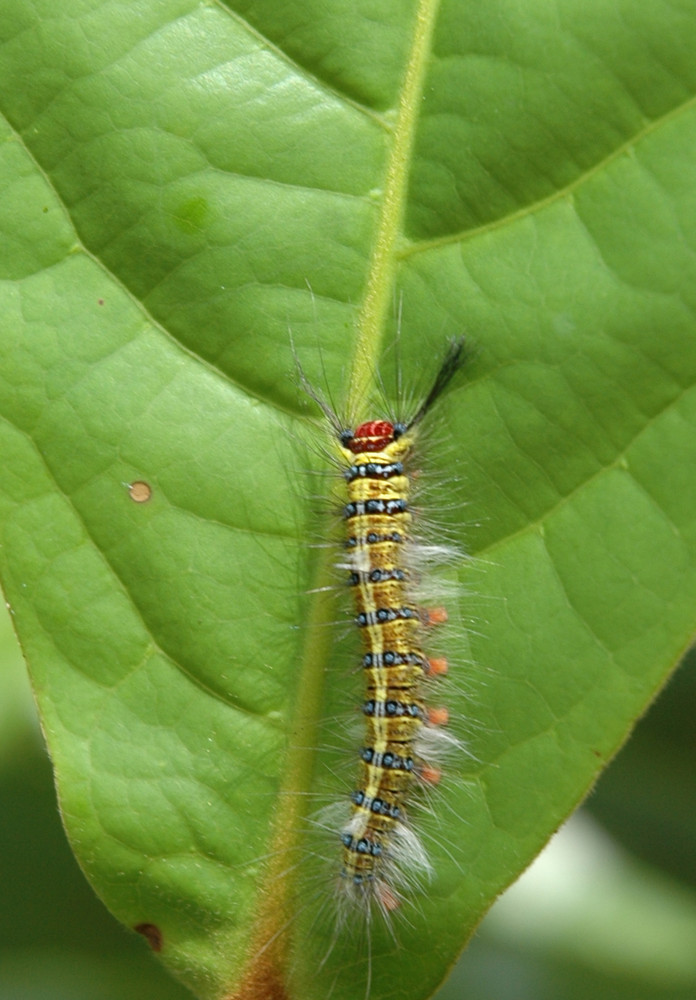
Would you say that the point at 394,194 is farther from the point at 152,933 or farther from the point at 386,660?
the point at 152,933

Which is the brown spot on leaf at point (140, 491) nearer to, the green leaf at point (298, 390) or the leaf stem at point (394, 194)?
the green leaf at point (298, 390)

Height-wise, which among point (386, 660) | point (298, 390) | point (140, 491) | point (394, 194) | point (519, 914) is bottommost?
point (519, 914)

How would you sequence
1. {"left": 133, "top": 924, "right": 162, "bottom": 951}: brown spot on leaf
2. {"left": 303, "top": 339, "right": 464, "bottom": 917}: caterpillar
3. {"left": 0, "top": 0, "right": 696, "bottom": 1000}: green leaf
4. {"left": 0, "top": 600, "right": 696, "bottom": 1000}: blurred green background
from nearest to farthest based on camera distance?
{"left": 0, "top": 0, "right": 696, "bottom": 1000}: green leaf < {"left": 133, "top": 924, "right": 162, "bottom": 951}: brown spot on leaf < {"left": 303, "top": 339, "right": 464, "bottom": 917}: caterpillar < {"left": 0, "top": 600, "right": 696, "bottom": 1000}: blurred green background

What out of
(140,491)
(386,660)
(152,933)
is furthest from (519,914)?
(140,491)

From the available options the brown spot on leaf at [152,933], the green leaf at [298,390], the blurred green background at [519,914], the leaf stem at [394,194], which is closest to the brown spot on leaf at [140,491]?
the green leaf at [298,390]

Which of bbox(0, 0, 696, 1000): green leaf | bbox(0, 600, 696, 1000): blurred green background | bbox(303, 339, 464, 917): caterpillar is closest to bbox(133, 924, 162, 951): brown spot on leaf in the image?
bbox(0, 0, 696, 1000): green leaf

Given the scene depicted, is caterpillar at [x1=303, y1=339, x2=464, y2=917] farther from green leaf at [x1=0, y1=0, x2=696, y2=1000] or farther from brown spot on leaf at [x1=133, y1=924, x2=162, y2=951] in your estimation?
brown spot on leaf at [x1=133, y1=924, x2=162, y2=951]
